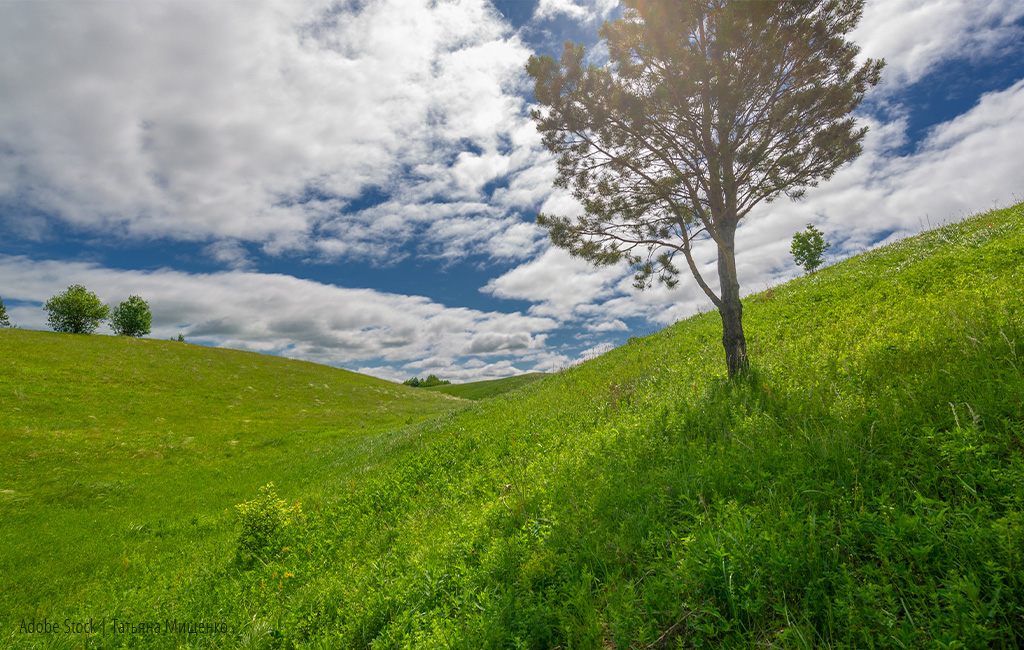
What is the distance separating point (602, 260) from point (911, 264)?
42.6 feet

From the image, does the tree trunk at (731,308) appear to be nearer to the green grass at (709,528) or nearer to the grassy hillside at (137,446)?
the green grass at (709,528)

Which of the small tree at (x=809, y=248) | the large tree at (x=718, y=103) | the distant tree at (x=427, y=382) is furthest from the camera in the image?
the distant tree at (x=427, y=382)

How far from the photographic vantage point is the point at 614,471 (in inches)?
246

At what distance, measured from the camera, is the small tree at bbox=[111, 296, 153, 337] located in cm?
7144

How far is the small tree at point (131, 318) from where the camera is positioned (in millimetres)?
71438

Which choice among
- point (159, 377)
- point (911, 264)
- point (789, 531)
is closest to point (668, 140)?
point (789, 531)

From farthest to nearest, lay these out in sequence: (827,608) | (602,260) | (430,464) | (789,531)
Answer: (430,464) → (602,260) → (789,531) → (827,608)

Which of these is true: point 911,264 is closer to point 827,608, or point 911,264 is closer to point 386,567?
point 827,608

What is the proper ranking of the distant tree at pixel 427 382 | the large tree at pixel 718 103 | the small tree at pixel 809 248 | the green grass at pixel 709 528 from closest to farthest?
1. the green grass at pixel 709 528
2. the large tree at pixel 718 103
3. the small tree at pixel 809 248
4. the distant tree at pixel 427 382

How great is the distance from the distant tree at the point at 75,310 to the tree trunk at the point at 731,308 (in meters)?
94.1

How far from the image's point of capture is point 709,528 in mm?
3945

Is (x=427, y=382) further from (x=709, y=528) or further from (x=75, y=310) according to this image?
(x=709, y=528)

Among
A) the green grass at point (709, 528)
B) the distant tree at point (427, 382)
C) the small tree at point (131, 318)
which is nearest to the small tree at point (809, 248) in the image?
the green grass at point (709, 528)

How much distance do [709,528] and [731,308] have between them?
6.82 metres
